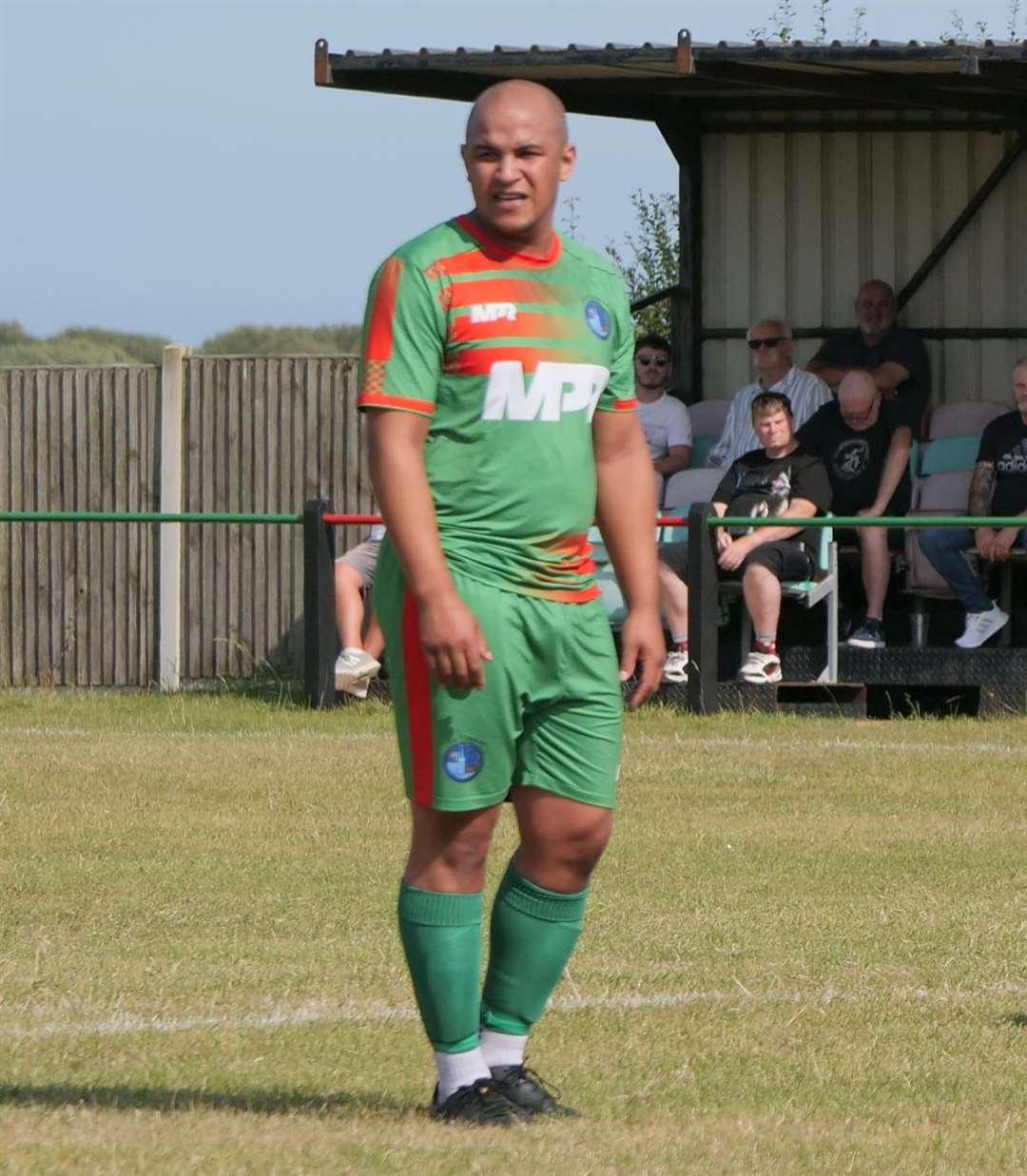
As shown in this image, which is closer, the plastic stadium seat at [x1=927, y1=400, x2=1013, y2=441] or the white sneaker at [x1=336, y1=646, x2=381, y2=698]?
the white sneaker at [x1=336, y1=646, x2=381, y2=698]

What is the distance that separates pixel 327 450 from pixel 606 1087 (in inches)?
490

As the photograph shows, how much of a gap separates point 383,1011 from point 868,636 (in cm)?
871

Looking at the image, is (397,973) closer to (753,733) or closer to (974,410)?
(753,733)

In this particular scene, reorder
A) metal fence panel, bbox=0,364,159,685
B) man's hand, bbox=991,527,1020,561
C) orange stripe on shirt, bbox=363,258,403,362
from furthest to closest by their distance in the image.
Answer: metal fence panel, bbox=0,364,159,685 → man's hand, bbox=991,527,1020,561 → orange stripe on shirt, bbox=363,258,403,362

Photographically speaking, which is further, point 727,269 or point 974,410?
point 727,269

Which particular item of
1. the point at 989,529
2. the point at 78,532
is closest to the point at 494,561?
the point at 989,529

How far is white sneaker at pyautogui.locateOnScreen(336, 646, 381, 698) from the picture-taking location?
13984 millimetres

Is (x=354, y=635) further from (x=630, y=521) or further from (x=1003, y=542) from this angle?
(x=630, y=521)

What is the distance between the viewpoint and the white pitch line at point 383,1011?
5695 millimetres

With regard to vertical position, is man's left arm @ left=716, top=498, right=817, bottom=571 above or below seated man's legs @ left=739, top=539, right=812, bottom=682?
above

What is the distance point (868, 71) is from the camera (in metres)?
16.4

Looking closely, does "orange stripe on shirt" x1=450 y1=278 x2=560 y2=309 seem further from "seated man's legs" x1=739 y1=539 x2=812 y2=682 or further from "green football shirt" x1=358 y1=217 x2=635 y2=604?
"seated man's legs" x1=739 y1=539 x2=812 y2=682

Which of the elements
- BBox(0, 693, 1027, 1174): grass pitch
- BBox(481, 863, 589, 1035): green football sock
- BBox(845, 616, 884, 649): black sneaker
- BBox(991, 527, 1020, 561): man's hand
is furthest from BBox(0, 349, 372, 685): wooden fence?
BBox(481, 863, 589, 1035): green football sock

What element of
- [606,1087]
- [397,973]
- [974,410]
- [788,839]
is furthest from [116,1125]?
[974,410]
